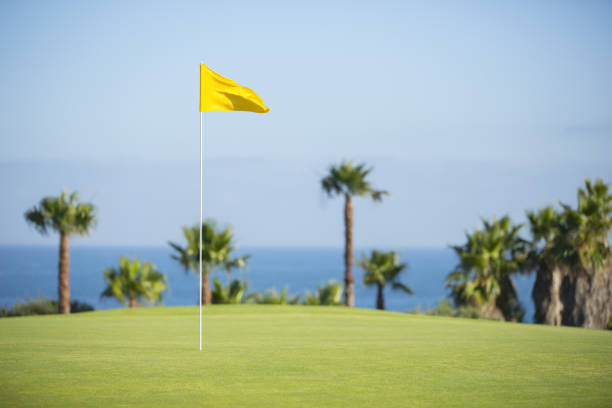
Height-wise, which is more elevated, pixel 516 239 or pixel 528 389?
pixel 516 239

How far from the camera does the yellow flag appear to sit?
11.4 meters

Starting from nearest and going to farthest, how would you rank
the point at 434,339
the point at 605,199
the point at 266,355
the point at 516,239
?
the point at 266,355
the point at 434,339
the point at 605,199
the point at 516,239

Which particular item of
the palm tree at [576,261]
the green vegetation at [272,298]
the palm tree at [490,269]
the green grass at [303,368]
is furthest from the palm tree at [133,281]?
the palm tree at [576,261]

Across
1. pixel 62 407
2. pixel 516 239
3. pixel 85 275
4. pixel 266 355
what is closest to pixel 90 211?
pixel 516 239

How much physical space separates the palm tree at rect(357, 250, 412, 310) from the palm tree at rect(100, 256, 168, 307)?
10.2 m

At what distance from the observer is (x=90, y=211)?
1156 inches

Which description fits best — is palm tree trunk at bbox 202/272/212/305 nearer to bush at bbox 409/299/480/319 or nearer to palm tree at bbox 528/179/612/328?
bush at bbox 409/299/480/319

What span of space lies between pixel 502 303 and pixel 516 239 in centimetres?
319

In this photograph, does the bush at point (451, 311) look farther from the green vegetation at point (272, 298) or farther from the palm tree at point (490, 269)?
the green vegetation at point (272, 298)

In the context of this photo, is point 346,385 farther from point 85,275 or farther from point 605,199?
point 85,275

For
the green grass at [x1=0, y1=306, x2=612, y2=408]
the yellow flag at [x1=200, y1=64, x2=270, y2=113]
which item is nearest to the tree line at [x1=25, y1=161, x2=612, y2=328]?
the green grass at [x1=0, y1=306, x2=612, y2=408]

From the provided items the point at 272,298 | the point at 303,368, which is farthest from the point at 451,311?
the point at 303,368

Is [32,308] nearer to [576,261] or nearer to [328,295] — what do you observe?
[328,295]

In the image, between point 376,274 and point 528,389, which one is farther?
point 376,274
